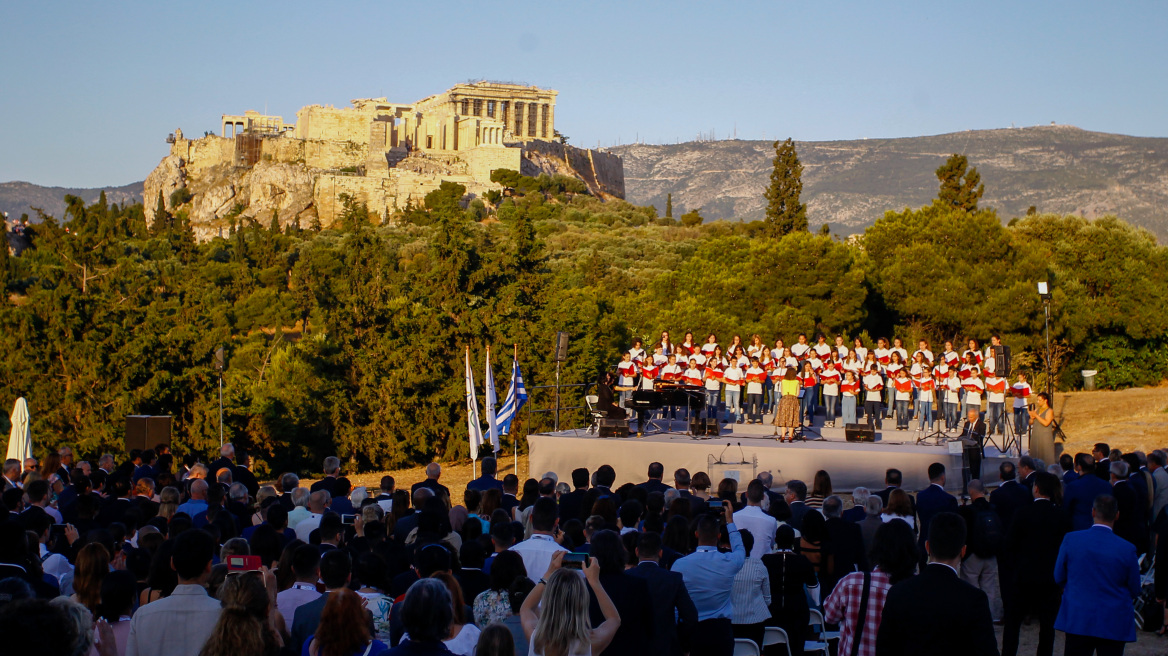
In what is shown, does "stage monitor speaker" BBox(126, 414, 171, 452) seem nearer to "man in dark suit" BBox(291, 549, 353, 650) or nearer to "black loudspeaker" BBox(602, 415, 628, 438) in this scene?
"black loudspeaker" BBox(602, 415, 628, 438)

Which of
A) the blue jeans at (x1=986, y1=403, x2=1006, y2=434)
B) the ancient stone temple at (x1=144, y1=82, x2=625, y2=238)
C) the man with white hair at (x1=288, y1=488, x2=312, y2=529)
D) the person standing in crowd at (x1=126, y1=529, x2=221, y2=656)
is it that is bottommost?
the blue jeans at (x1=986, y1=403, x2=1006, y2=434)

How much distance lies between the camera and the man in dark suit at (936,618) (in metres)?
4.27

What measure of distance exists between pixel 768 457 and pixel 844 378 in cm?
290

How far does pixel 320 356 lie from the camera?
27.5 m

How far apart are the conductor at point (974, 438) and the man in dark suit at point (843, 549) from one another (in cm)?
838

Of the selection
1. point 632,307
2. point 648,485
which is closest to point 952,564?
point 648,485

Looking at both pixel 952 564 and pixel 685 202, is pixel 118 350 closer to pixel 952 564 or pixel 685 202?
pixel 952 564

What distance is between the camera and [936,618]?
14.1ft

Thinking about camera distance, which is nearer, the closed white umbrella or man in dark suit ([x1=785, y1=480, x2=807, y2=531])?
man in dark suit ([x1=785, y1=480, x2=807, y2=531])

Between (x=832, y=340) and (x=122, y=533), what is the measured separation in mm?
30543

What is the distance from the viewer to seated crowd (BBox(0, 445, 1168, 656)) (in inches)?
166

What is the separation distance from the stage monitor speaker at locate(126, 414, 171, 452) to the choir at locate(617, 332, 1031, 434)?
767 centimetres

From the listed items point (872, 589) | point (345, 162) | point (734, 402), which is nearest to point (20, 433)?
point (734, 402)

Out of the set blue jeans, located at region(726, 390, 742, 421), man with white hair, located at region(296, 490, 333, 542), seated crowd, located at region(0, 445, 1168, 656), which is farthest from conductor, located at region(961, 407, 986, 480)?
man with white hair, located at region(296, 490, 333, 542)
